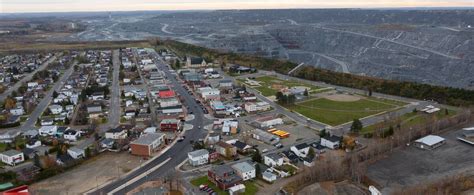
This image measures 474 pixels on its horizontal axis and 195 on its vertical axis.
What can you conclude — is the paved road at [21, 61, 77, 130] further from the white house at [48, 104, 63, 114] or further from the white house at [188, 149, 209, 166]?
the white house at [188, 149, 209, 166]

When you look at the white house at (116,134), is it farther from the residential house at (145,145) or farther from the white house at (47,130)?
the white house at (47,130)

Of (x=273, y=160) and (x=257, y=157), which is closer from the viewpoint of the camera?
(x=273, y=160)

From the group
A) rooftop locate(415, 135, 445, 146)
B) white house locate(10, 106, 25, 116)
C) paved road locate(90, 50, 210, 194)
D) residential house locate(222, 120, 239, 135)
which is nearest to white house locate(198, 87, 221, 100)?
paved road locate(90, 50, 210, 194)

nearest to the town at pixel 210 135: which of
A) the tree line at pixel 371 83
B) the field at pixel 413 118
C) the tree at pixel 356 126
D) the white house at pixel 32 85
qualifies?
the field at pixel 413 118

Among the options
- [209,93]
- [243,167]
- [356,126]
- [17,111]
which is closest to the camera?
[243,167]

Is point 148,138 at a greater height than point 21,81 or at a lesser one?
greater

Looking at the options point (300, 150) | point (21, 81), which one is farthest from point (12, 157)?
point (21, 81)

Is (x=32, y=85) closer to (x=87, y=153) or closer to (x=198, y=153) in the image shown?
(x=87, y=153)
